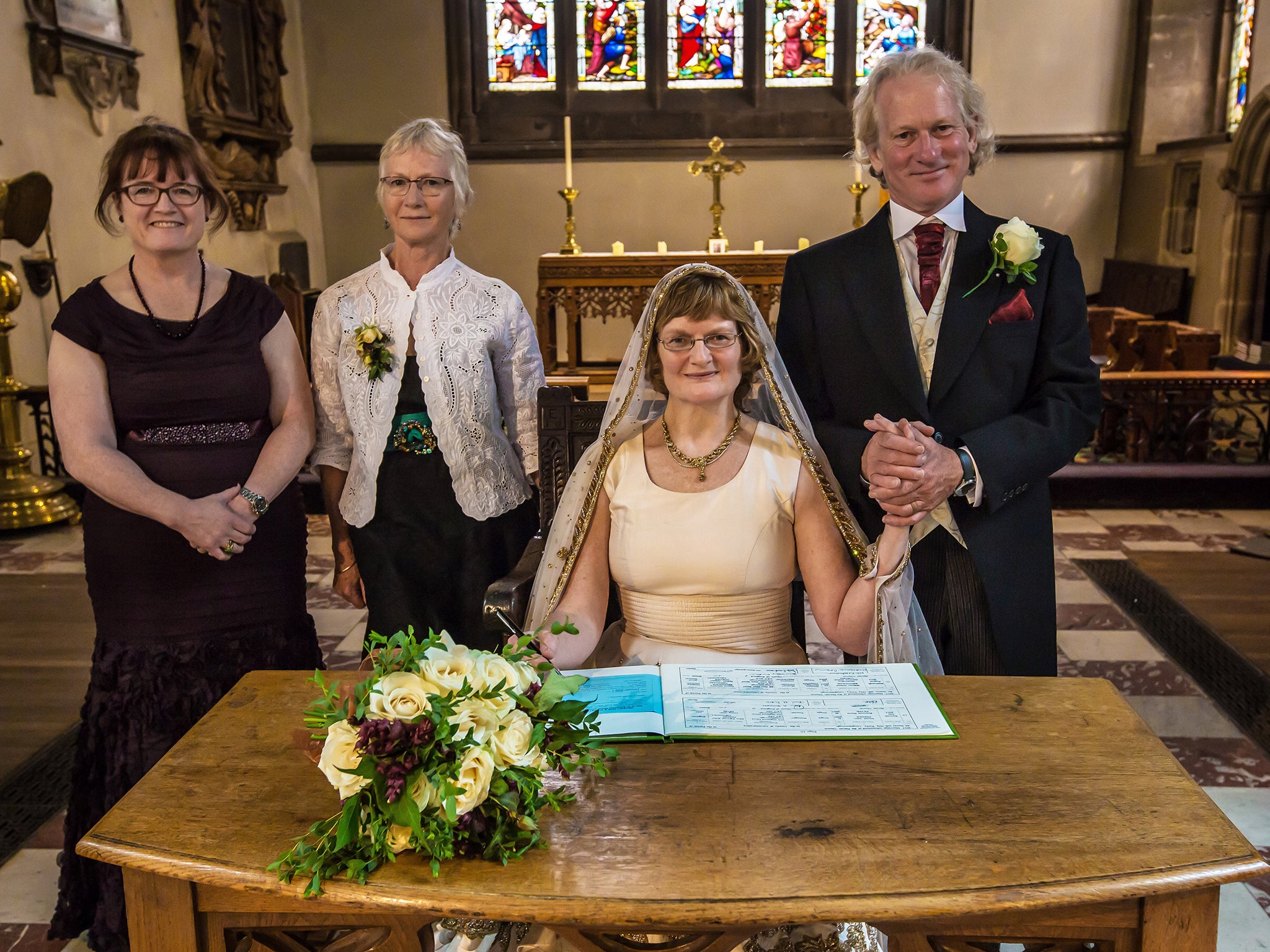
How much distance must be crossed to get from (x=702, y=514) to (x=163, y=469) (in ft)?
3.68

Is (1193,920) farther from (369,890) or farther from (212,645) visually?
(212,645)

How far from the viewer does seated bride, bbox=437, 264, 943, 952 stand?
7.09 feet

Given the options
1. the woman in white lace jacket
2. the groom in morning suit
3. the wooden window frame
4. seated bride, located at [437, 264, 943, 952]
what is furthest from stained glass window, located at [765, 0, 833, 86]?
seated bride, located at [437, 264, 943, 952]

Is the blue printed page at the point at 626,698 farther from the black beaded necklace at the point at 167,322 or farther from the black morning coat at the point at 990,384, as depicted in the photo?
the black beaded necklace at the point at 167,322

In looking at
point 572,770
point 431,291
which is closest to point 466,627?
point 431,291

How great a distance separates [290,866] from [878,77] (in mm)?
1737

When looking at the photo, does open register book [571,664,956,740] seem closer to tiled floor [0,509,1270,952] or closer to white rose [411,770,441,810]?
white rose [411,770,441,810]

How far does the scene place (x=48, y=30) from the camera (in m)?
6.07

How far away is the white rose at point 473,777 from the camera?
1.28 meters

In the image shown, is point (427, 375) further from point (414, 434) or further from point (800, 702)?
point (800, 702)

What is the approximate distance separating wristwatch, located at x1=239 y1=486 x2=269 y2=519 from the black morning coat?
1184 mm

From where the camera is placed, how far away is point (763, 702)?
5.74 feet

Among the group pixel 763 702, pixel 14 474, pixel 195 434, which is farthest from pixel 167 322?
pixel 14 474

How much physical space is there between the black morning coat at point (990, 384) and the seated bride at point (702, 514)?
12 cm
